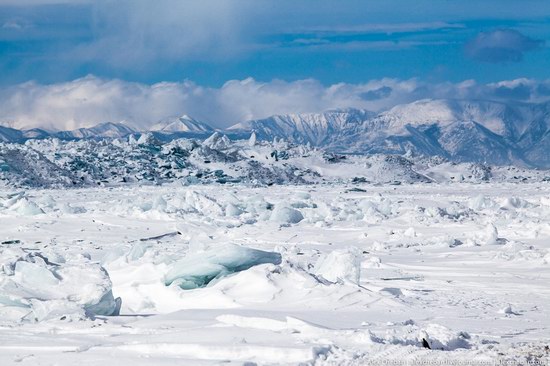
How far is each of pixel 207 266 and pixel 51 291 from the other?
5.80 ft

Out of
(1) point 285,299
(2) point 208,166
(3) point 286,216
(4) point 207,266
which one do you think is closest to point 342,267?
(1) point 285,299

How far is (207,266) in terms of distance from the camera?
31.1ft

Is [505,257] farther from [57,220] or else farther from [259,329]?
[57,220]

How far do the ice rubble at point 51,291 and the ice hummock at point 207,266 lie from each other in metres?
0.98

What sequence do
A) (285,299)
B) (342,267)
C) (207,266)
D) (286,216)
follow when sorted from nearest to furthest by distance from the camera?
(285,299) → (207,266) → (342,267) → (286,216)

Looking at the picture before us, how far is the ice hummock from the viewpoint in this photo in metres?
9.45

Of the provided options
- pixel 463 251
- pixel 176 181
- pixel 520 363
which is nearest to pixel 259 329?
pixel 520 363

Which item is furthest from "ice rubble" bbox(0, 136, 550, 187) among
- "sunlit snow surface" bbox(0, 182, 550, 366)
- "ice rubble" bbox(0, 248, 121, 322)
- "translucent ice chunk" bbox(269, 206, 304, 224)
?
"ice rubble" bbox(0, 248, 121, 322)

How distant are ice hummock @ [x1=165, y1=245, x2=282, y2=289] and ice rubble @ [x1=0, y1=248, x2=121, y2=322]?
38.7 inches

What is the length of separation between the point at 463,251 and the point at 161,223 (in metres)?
8.54

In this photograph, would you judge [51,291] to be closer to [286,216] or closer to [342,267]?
[342,267]

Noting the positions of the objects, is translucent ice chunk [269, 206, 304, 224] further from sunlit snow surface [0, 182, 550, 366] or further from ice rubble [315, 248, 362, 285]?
ice rubble [315, 248, 362, 285]

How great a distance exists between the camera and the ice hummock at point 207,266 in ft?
31.0

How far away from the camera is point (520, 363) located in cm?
556
